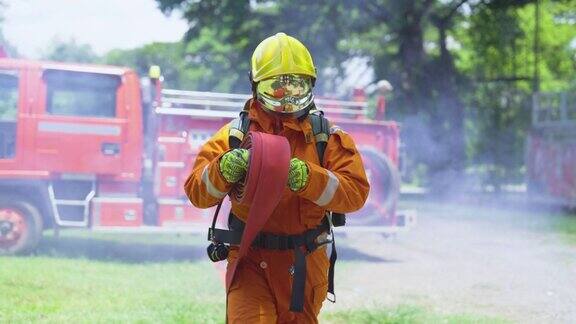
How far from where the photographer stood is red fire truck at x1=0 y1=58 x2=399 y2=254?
7.41 m

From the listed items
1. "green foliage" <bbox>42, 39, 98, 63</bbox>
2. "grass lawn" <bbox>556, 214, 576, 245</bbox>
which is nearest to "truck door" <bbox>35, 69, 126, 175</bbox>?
"grass lawn" <bbox>556, 214, 576, 245</bbox>

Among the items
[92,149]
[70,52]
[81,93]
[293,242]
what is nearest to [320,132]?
[293,242]

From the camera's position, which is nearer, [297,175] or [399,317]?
[297,175]

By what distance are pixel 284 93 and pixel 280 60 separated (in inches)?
4.9

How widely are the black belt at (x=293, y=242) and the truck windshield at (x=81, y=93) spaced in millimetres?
5070

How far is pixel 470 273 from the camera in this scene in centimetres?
779

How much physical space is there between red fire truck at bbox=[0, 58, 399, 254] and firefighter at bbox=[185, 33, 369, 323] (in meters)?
4.99

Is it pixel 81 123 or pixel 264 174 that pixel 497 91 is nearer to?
pixel 81 123

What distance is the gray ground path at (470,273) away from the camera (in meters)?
6.04

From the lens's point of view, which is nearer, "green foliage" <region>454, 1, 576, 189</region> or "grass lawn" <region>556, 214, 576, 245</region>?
"grass lawn" <region>556, 214, 576, 245</region>

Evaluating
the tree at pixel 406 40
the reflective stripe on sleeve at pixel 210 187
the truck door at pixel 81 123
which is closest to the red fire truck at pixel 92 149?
the truck door at pixel 81 123

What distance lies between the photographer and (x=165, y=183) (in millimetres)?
7770

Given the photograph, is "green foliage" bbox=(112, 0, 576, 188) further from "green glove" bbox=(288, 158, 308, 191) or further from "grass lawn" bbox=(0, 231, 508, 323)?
"green glove" bbox=(288, 158, 308, 191)

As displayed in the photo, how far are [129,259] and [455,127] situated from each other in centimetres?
1393
